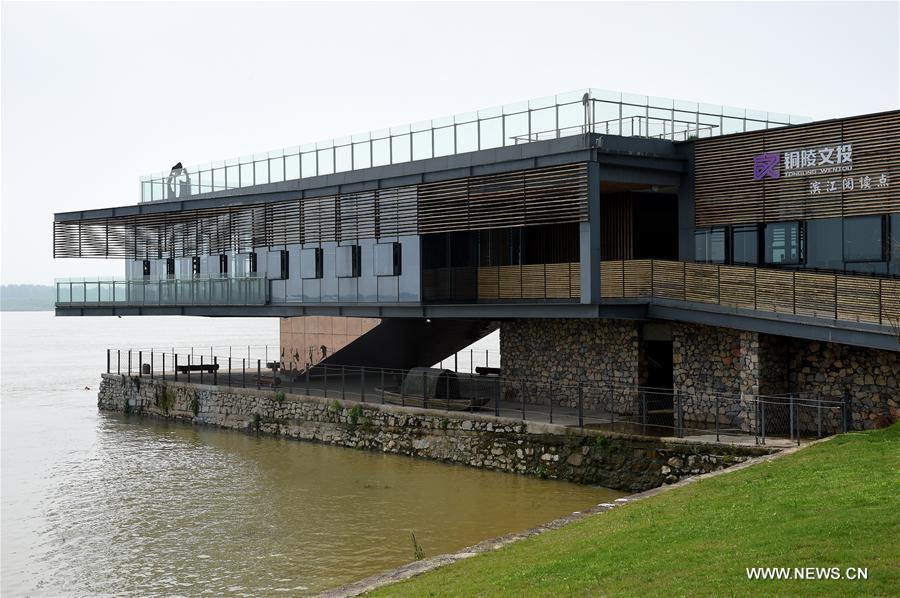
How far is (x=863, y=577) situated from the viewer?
954 centimetres

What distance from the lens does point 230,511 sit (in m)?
23.4

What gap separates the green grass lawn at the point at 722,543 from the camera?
1023 centimetres

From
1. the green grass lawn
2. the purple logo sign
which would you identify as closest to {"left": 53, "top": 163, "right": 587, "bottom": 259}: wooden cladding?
the purple logo sign

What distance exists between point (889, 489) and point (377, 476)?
627 inches

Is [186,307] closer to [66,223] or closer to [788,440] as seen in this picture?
[66,223]

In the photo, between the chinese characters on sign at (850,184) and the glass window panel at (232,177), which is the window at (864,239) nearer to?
the chinese characters on sign at (850,184)

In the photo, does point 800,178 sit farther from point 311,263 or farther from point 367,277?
point 311,263

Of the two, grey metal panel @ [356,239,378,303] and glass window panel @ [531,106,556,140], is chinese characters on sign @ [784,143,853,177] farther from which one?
grey metal panel @ [356,239,378,303]

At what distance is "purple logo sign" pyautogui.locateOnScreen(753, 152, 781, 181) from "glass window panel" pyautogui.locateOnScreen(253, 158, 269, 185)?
20.5m

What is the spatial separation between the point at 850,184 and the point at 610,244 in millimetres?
7897

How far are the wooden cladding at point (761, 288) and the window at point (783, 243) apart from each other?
135cm

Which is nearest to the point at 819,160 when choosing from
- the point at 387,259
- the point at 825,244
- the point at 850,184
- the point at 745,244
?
the point at 850,184

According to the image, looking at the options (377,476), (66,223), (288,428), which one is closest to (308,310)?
(288,428)

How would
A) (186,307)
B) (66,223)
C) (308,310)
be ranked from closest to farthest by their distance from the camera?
(308,310) < (186,307) < (66,223)
